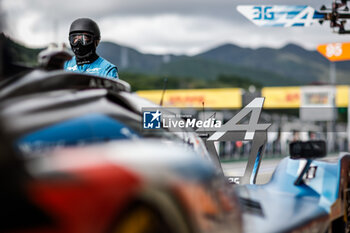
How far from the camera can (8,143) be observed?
4.59 ft

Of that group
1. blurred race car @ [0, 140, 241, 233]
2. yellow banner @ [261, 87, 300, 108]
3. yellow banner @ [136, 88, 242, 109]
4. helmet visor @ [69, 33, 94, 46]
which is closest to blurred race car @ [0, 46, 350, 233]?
blurred race car @ [0, 140, 241, 233]

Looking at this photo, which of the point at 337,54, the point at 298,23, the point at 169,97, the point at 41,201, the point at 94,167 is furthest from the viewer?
the point at 169,97

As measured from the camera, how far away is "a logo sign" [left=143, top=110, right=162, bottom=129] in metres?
2.27

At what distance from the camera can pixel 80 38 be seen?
413 centimetres

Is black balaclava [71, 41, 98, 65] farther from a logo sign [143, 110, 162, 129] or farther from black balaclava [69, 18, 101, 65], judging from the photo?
a logo sign [143, 110, 162, 129]

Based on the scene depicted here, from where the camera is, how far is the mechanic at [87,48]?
4160mm

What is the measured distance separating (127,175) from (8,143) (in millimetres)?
311

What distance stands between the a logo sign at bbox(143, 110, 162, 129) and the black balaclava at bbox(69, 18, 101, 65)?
1843mm

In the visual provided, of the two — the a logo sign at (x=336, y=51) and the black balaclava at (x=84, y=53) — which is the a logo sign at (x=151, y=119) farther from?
the a logo sign at (x=336, y=51)

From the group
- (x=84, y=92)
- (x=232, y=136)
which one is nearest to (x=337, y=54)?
(x=232, y=136)

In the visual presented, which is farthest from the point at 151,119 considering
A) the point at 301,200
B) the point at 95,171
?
the point at 301,200

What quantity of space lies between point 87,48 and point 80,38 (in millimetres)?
116

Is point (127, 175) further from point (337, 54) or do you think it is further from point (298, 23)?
point (337, 54)

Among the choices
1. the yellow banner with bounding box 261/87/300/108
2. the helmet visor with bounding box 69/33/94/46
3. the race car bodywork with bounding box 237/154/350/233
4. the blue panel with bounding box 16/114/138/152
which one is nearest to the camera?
the blue panel with bounding box 16/114/138/152
